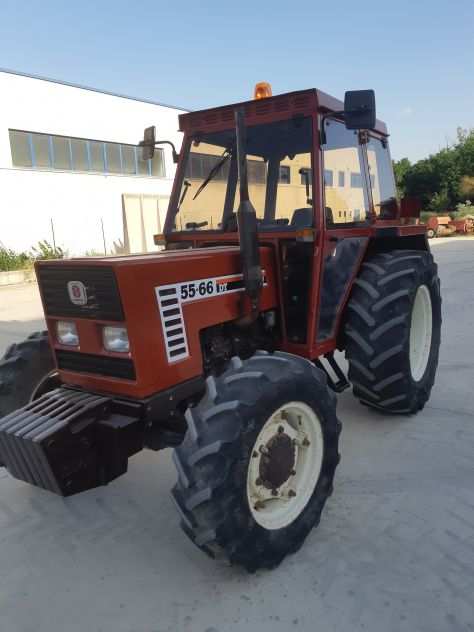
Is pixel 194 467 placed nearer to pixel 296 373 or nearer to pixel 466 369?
pixel 296 373

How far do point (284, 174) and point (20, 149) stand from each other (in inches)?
582

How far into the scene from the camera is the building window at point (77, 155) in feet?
51.9

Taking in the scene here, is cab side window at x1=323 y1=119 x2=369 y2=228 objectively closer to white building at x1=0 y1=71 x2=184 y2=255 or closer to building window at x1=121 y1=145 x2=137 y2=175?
white building at x1=0 y1=71 x2=184 y2=255

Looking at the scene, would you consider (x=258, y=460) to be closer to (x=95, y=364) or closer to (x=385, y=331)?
(x=95, y=364)

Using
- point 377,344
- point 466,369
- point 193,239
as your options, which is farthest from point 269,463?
point 466,369

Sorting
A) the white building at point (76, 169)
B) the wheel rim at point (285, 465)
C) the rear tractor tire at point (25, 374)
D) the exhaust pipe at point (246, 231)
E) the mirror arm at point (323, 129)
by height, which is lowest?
the wheel rim at point (285, 465)

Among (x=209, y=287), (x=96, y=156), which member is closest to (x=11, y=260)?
(x=96, y=156)

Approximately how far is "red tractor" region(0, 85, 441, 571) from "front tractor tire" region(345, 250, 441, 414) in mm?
11

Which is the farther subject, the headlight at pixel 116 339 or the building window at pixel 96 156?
the building window at pixel 96 156

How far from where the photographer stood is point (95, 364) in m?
2.65

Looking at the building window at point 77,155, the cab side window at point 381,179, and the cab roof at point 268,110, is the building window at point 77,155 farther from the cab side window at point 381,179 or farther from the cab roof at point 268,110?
the cab roof at point 268,110

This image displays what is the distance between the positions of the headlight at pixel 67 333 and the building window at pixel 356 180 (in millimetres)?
2152

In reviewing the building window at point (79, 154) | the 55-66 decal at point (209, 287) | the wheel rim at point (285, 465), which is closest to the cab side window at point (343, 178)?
the 55-66 decal at point (209, 287)

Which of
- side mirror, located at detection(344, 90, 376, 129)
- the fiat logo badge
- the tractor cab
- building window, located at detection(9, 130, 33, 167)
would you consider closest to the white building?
building window, located at detection(9, 130, 33, 167)
